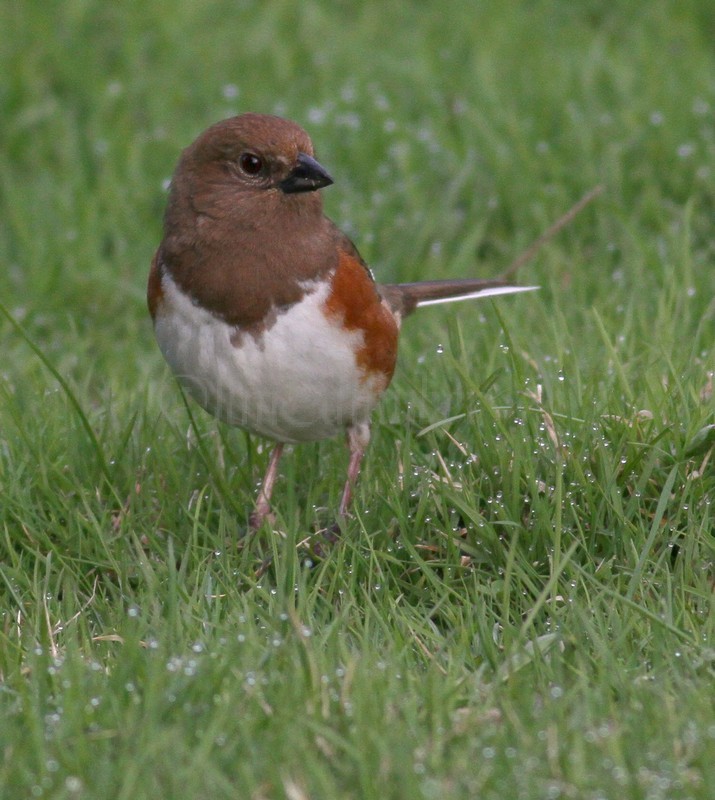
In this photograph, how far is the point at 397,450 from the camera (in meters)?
4.55

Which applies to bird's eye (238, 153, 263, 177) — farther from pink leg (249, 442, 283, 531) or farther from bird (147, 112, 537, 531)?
pink leg (249, 442, 283, 531)

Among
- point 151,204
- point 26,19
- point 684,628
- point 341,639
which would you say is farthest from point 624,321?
point 26,19

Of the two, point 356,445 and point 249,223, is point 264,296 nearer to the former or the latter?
point 249,223

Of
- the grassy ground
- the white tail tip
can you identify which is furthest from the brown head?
the white tail tip

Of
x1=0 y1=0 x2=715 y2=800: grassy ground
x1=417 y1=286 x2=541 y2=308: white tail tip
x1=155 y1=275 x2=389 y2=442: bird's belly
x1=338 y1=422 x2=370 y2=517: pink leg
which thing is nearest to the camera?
x1=0 y1=0 x2=715 y2=800: grassy ground

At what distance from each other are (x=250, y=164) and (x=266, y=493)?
3.43 ft

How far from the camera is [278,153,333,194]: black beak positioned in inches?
163

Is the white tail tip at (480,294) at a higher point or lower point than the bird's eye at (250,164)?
lower

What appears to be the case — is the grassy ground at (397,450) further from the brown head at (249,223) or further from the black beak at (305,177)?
the black beak at (305,177)

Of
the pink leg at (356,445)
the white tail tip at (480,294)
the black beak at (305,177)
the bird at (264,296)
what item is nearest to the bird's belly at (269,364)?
the bird at (264,296)

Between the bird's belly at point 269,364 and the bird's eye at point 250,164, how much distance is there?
0.41 m

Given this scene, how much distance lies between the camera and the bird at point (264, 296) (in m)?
4.04

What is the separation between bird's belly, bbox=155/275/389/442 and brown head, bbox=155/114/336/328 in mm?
54

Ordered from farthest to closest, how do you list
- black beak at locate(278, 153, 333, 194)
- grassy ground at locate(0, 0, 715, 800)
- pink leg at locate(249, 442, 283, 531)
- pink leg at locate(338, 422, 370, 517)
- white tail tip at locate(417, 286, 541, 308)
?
white tail tip at locate(417, 286, 541, 308)
pink leg at locate(338, 422, 370, 517)
pink leg at locate(249, 442, 283, 531)
black beak at locate(278, 153, 333, 194)
grassy ground at locate(0, 0, 715, 800)
